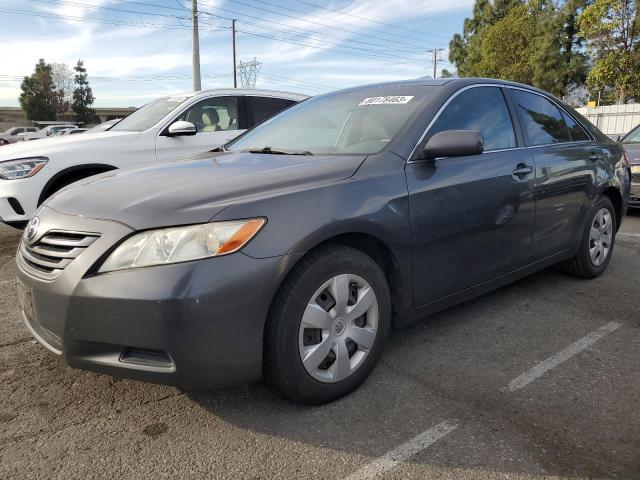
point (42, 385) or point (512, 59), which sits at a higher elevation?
point (512, 59)

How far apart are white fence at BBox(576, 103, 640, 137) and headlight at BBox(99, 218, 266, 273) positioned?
29.8 m

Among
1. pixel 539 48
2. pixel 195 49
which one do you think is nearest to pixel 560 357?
pixel 195 49

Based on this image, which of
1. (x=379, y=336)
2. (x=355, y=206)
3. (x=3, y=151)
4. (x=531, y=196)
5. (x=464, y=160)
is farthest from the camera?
(x=3, y=151)

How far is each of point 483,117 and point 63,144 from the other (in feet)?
13.8

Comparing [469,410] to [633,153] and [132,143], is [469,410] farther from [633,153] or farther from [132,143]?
[633,153]

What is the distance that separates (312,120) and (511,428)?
2183 mm

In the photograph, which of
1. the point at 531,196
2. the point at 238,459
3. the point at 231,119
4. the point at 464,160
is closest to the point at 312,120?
the point at 464,160

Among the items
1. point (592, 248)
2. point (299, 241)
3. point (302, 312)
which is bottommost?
point (592, 248)

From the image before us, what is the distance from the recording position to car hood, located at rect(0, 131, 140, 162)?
531 centimetres

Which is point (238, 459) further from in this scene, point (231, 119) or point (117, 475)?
point (231, 119)

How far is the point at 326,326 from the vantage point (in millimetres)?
2393

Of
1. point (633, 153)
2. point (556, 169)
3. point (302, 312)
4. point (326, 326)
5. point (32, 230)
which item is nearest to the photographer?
point (302, 312)

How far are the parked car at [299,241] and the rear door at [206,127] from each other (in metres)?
2.74

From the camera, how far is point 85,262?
84.2 inches
